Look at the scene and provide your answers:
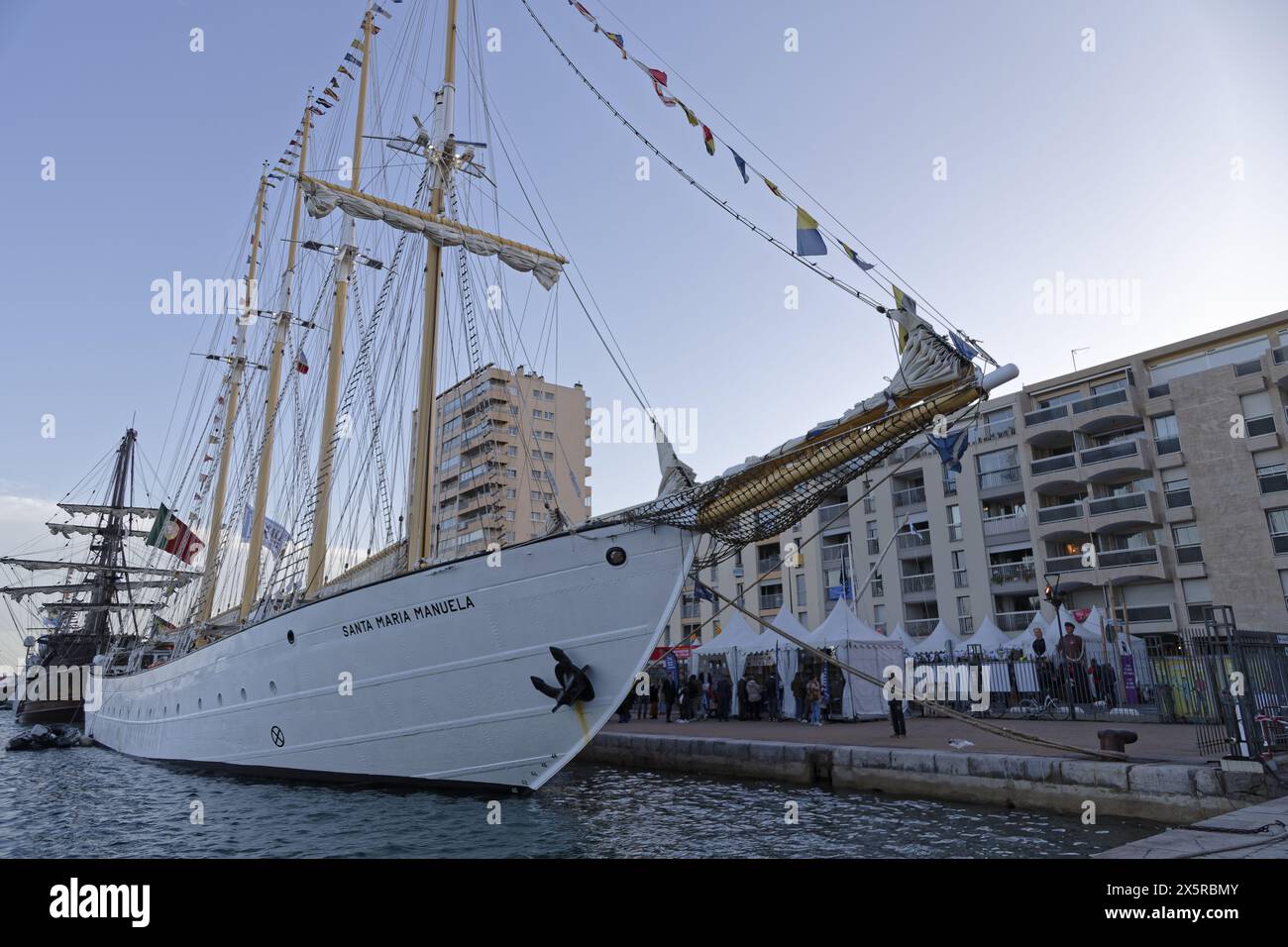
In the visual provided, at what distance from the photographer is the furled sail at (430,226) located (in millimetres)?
17891

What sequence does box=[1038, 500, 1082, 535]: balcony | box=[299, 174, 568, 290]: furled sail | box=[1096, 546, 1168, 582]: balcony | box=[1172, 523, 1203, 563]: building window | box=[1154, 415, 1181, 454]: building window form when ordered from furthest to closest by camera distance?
1. box=[1038, 500, 1082, 535]: balcony
2. box=[1154, 415, 1181, 454]: building window
3. box=[1096, 546, 1168, 582]: balcony
4. box=[1172, 523, 1203, 563]: building window
5. box=[299, 174, 568, 290]: furled sail

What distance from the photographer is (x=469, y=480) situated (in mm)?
69625

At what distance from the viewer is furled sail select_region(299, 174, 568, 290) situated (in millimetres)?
17891

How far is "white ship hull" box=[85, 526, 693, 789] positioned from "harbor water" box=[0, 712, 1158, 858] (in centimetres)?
66

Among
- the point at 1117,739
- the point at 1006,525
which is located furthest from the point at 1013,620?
the point at 1117,739

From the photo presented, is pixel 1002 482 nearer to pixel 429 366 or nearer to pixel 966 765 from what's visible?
pixel 966 765

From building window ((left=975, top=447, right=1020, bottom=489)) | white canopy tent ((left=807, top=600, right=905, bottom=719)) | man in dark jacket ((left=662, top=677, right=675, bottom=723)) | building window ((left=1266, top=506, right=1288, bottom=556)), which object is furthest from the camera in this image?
building window ((left=975, top=447, right=1020, bottom=489))

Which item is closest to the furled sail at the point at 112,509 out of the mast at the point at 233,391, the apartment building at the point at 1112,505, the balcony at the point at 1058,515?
the mast at the point at 233,391

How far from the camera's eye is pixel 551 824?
37.2 ft

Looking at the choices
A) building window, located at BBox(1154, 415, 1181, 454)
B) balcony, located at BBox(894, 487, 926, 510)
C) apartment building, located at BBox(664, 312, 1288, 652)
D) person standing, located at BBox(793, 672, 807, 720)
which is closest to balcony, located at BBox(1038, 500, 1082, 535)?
apartment building, located at BBox(664, 312, 1288, 652)

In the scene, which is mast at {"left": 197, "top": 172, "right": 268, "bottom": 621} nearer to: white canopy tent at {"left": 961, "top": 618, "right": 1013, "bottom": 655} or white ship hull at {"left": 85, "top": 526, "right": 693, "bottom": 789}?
white ship hull at {"left": 85, "top": 526, "right": 693, "bottom": 789}

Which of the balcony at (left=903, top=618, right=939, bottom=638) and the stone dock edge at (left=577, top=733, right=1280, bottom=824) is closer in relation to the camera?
the stone dock edge at (left=577, top=733, right=1280, bottom=824)

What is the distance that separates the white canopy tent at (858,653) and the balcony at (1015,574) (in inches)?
767
